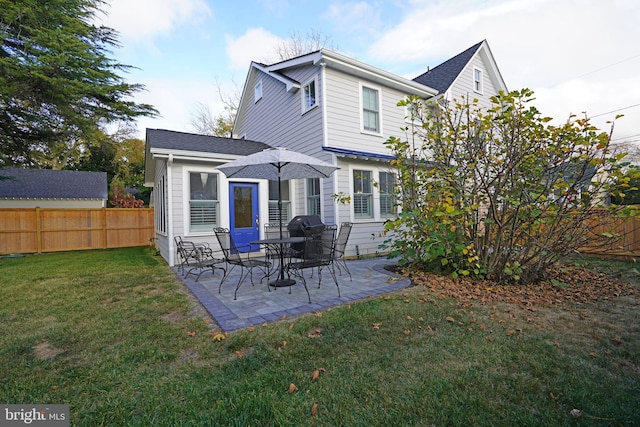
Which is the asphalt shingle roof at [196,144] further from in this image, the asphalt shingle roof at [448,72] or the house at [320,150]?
the asphalt shingle roof at [448,72]

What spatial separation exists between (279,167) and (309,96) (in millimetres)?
4656

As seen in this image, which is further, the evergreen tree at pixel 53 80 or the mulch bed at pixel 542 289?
the evergreen tree at pixel 53 80

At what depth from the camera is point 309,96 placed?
883 cm

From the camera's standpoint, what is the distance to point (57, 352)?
2.80 m

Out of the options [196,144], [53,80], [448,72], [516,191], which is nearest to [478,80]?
[448,72]

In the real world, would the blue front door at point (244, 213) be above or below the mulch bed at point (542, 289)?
above

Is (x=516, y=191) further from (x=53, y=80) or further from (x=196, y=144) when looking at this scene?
(x=53, y=80)

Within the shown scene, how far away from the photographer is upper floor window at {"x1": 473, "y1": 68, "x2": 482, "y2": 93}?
1203 centimetres

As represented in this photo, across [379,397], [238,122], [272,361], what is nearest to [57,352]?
[272,361]

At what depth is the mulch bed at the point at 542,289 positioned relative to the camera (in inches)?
160

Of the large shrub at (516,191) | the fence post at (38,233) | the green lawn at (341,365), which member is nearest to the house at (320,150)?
the large shrub at (516,191)

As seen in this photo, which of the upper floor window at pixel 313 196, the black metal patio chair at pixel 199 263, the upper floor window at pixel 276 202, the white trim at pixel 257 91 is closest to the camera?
the black metal patio chair at pixel 199 263

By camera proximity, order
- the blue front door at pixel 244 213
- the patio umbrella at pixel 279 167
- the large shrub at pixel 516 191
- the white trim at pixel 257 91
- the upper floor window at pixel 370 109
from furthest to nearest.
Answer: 1. the white trim at pixel 257 91
2. the upper floor window at pixel 370 109
3. the blue front door at pixel 244 213
4. the patio umbrella at pixel 279 167
5. the large shrub at pixel 516 191

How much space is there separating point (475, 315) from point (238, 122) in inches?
531
